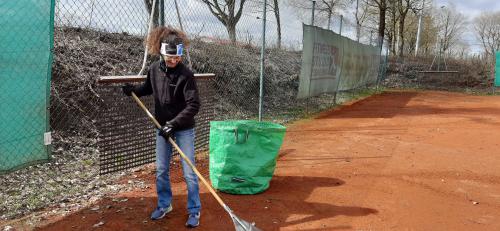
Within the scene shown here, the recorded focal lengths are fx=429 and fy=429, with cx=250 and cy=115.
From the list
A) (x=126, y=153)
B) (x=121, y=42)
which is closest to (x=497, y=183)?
(x=126, y=153)

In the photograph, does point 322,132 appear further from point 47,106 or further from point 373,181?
point 47,106

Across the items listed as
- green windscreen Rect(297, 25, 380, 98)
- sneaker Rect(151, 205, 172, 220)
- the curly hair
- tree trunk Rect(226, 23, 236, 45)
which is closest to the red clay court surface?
sneaker Rect(151, 205, 172, 220)

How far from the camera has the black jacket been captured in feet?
12.3

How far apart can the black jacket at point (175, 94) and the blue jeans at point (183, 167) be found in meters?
0.12

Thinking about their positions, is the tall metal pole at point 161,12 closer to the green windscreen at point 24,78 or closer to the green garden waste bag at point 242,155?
the green garden waste bag at point 242,155

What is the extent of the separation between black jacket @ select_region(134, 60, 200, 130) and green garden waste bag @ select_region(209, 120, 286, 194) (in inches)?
36.7

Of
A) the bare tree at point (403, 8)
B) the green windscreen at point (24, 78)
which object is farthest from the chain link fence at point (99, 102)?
the bare tree at point (403, 8)

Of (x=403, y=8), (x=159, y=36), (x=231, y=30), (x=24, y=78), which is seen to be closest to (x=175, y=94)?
(x=159, y=36)

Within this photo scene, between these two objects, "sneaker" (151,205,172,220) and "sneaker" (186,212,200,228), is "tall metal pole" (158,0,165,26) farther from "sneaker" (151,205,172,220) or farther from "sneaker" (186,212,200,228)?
"sneaker" (186,212,200,228)

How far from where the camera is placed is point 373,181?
18.4ft

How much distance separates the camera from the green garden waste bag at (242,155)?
4.77 metres

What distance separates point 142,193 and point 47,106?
147cm

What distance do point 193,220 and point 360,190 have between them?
225 cm

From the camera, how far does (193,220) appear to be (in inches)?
158
